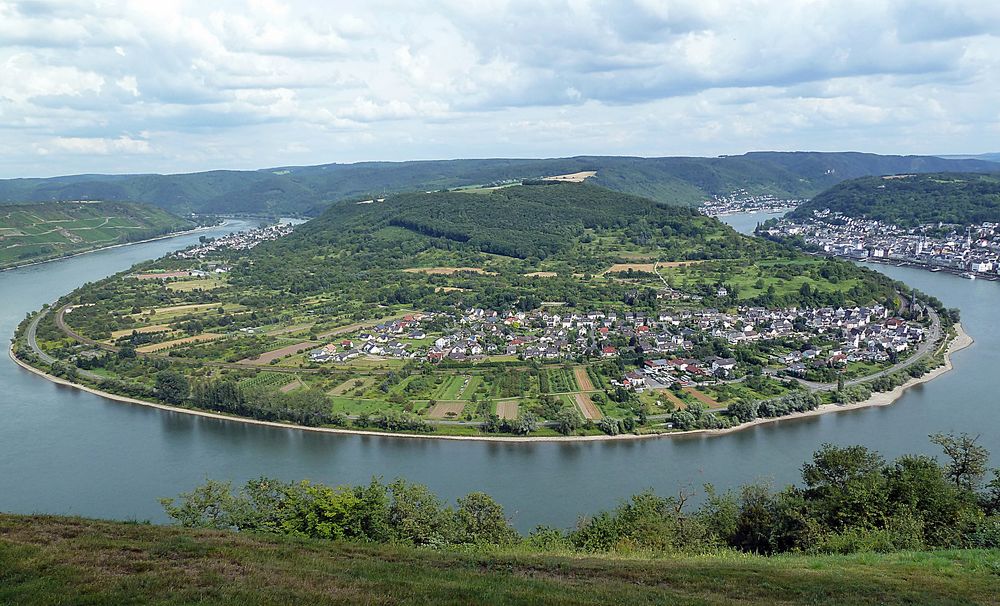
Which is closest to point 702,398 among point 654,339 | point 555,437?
point 555,437

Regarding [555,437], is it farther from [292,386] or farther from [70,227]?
[70,227]

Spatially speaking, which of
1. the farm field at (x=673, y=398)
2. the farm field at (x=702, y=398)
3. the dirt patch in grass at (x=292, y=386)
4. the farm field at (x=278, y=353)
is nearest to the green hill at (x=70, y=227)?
the farm field at (x=278, y=353)

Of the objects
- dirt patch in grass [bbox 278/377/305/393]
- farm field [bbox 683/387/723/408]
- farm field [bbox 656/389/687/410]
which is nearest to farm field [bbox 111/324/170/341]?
dirt patch in grass [bbox 278/377/305/393]

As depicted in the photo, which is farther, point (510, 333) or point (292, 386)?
point (510, 333)

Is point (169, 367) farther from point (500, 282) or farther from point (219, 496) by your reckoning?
point (500, 282)

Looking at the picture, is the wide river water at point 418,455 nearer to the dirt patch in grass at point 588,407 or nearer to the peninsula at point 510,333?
the peninsula at point 510,333

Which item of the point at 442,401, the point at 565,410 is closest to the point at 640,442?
the point at 565,410
